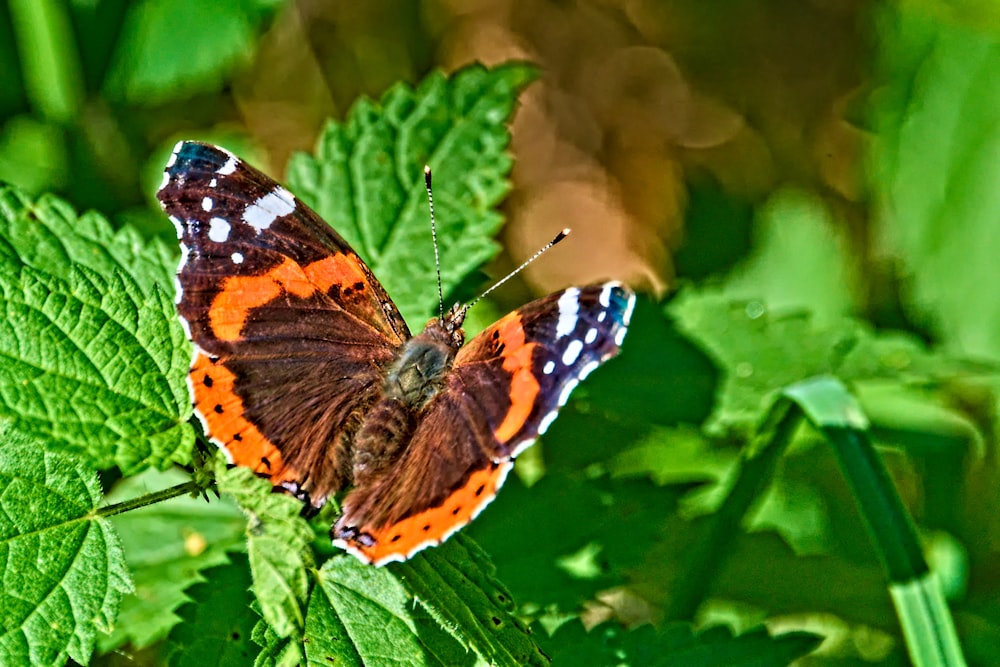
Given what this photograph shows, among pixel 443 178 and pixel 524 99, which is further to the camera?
pixel 524 99

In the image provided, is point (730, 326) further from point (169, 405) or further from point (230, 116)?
point (230, 116)

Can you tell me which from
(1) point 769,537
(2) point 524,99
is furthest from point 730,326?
(2) point 524,99

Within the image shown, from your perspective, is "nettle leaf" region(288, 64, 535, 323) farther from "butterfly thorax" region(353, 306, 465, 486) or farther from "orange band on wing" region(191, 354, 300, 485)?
"orange band on wing" region(191, 354, 300, 485)

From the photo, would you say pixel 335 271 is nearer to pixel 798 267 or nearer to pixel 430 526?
pixel 430 526

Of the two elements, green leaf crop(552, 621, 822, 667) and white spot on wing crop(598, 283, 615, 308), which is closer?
white spot on wing crop(598, 283, 615, 308)

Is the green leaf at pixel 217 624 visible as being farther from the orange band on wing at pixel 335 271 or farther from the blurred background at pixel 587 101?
the blurred background at pixel 587 101

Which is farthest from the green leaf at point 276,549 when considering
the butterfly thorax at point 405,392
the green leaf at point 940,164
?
the green leaf at point 940,164

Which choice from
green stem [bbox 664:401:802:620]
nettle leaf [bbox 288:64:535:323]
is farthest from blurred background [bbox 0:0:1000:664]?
nettle leaf [bbox 288:64:535:323]

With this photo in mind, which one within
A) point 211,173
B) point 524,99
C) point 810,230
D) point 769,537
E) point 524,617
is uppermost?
point 211,173
